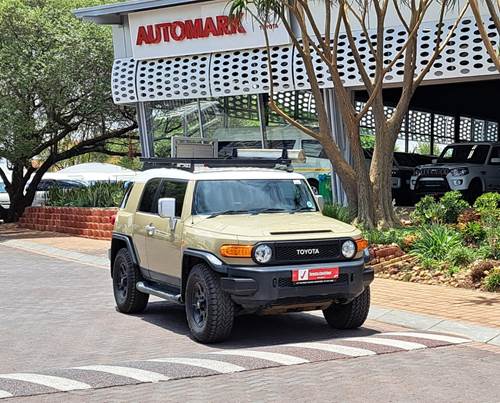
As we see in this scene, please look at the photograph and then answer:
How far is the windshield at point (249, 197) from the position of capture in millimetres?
9141

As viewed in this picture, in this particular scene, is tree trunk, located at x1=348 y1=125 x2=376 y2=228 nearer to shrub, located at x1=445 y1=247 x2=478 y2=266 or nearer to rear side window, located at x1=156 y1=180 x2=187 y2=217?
shrub, located at x1=445 y1=247 x2=478 y2=266

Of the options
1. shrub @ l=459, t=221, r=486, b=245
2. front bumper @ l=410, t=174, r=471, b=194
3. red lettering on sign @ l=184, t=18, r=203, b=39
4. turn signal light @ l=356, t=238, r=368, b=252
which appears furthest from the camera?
red lettering on sign @ l=184, t=18, r=203, b=39

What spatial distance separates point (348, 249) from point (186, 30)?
16301mm

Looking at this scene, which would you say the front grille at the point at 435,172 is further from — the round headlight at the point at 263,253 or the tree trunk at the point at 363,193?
the round headlight at the point at 263,253

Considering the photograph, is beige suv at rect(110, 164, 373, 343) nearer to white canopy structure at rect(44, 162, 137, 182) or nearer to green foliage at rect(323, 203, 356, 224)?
green foliage at rect(323, 203, 356, 224)

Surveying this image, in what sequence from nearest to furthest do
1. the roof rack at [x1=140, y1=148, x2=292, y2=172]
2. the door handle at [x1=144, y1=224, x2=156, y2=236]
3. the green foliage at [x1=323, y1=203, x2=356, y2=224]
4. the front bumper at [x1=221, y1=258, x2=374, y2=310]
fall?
the front bumper at [x1=221, y1=258, x2=374, y2=310] → the door handle at [x1=144, y1=224, x2=156, y2=236] → the roof rack at [x1=140, y1=148, x2=292, y2=172] → the green foliage at [x1=323, y1=203, x2=356, y2=224]

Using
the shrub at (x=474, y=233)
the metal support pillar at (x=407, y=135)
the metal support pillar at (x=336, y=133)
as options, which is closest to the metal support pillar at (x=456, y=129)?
the metal support pillar at (x=407, y=135)

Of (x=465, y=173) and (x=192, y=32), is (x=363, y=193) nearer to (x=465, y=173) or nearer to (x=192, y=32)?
(x=465, y=173)

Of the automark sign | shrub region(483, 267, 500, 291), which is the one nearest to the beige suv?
shrub region(483, 267, 500, 291)

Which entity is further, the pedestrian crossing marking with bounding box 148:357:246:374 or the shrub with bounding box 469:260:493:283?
the shrub with bounding box 469:260:493:283

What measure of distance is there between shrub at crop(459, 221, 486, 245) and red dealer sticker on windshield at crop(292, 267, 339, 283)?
5.43 m

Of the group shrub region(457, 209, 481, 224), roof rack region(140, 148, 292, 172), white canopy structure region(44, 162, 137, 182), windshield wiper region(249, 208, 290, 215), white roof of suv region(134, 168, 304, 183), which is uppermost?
white canopy structure region(44, 162, 137, 182)

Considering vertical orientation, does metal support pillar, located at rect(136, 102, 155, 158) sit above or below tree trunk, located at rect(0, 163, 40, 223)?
above

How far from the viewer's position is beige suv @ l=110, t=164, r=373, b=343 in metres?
8.12
